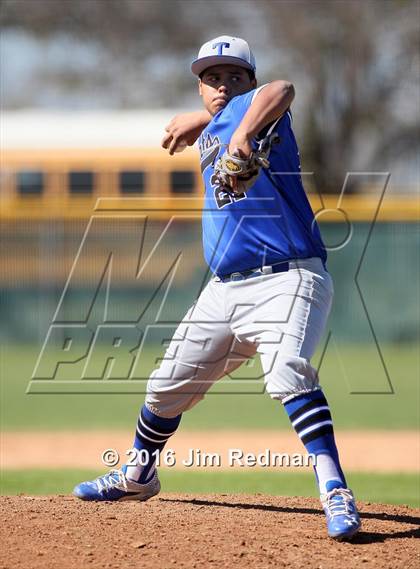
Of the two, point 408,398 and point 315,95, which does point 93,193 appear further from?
point 315,95

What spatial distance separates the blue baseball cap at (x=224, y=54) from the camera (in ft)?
15.8

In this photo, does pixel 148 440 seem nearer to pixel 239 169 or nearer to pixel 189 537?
pixel 189 537

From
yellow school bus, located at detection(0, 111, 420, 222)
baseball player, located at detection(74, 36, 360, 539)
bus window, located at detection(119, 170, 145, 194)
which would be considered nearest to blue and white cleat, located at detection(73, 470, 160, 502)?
baseball player, located at detection(74, 36, 360, 539)

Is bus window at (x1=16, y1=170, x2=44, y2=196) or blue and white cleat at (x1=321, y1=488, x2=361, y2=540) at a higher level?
bus window at (x1=16, y1=170, x2=44, y2=196)

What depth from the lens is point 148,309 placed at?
17344mm

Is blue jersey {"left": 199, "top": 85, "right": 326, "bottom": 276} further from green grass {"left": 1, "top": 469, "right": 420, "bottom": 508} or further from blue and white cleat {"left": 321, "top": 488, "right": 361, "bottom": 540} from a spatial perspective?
green grass {"left": 1, "top": 469, "right": 420, "bottom": 508}

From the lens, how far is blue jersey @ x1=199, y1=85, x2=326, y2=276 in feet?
15.5

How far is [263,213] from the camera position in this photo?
4.71 m

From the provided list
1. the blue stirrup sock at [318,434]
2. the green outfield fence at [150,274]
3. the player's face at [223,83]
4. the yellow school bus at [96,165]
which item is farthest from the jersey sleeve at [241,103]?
the yellow school bus at [96,165]

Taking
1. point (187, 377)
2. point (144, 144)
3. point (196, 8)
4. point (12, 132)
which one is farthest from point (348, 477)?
point (196, 8)

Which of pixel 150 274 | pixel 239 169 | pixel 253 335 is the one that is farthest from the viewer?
pixel 150 274

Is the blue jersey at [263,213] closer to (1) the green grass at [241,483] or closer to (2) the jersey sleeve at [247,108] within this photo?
(2) the jersey sleeve at [247,108]

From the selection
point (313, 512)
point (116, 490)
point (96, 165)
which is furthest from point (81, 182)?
point (313, 512)

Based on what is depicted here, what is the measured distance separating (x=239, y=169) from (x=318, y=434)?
3.77 feet
